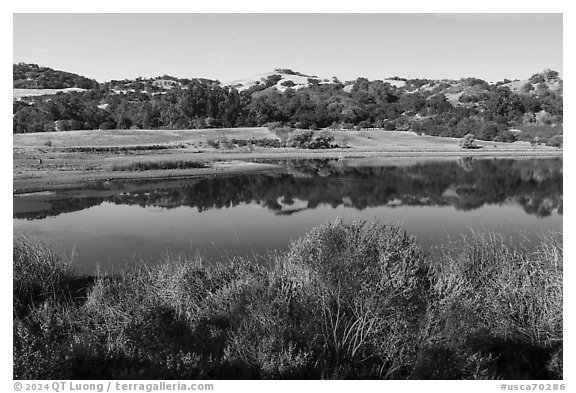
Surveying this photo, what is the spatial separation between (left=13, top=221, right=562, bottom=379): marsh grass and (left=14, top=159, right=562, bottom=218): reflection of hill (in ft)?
44.5

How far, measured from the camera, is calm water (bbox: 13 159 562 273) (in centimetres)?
1867

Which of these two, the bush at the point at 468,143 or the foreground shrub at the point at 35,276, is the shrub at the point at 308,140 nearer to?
the bush at the point at 468,143

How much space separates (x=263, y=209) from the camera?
1021 inches

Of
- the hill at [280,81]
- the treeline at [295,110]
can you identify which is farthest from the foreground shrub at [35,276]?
the hill at [280,81]

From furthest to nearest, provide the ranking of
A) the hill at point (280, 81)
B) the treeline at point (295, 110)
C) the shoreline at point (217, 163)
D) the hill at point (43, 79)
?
1. the hill at point (280, 81)
2. the hill at point (43, 79)
3. the treeline at point (295, 110)
4. the shoreline at point (217, 163)

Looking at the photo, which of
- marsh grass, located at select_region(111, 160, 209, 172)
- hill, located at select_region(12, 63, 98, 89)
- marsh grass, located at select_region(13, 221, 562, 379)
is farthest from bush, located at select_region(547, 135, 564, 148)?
hill, located at select_region(12, 63, 98, 89)

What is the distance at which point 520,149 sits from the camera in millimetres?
59344

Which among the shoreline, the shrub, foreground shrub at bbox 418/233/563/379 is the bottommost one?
foreground shrub at bbox 418/233/563/379

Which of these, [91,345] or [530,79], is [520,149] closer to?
[530,79]

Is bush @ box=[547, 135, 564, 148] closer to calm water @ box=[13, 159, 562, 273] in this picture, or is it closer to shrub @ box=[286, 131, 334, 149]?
calm water @ box=[13, 159, 562, 273]

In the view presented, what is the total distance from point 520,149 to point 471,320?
54420 millimetres

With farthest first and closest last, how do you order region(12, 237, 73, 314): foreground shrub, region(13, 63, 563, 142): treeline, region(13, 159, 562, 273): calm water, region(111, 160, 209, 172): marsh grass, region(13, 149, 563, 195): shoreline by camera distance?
region(13, 63, 563, 142): treeline
region(111, 160, 209, 172): marsh grass
region(13, 149, 563, 195): shoreline
region(13, 159, 562, 273): calm water
region(12, 237, 73, 314): foreground shrub

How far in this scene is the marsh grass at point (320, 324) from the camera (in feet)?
29.6

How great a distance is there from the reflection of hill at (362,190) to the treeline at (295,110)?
98.8ft
